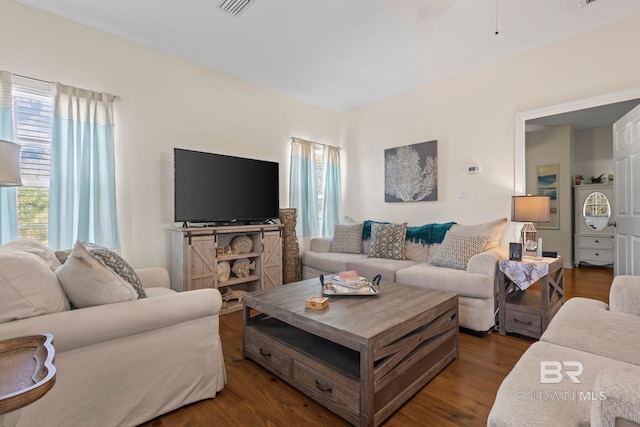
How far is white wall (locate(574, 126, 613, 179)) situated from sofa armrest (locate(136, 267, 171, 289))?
7.08 m

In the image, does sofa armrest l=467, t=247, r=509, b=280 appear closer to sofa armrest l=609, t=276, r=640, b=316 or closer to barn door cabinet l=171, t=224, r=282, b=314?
sofa armrest l=609, t=276, r=640, b=316

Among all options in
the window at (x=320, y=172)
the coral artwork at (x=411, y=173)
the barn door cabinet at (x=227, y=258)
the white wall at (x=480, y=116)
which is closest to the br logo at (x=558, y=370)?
the white wall at (x=480, y=116)

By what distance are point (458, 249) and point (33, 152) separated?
3.80m

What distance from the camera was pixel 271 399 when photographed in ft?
5.78

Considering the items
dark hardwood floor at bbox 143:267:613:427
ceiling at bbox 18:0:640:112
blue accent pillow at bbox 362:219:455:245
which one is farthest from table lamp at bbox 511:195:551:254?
ceiling at bbox 18:0:640:112

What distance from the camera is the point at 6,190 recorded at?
7.64 ft

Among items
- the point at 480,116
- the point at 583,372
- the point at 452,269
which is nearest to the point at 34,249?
the point at 583,372

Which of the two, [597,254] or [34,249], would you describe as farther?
[597,254]

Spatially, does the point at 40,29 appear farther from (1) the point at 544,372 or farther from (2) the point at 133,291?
(1) the point at 544,372

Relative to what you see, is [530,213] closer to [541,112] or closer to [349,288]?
[541,112]

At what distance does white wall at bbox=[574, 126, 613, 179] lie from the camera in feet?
18.1

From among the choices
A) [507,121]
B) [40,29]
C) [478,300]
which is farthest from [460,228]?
[40,29]

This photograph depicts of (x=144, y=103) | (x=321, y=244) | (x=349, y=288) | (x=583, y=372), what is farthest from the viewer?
(x=321, y=244)

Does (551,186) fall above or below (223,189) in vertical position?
above
